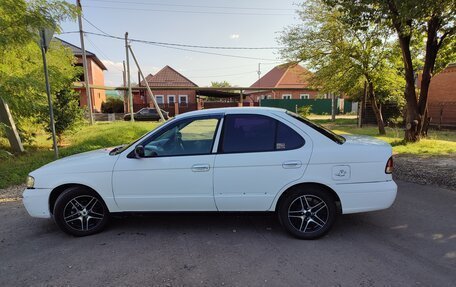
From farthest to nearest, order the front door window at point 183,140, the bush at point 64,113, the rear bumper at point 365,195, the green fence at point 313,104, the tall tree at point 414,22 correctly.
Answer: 1. the green fence at point 313,104
2. the bush at point 64,113
3. the tall tree at point 414,22
4. the front door window at point 183,140
5. the rear bumper at point 365,195

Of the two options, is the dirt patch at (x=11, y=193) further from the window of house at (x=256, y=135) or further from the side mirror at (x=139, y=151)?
the window of house at (x=256, y=135)

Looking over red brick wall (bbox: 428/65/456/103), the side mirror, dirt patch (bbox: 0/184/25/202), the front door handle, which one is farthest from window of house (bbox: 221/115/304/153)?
red brick wall (bbox: 428/65/456/103)

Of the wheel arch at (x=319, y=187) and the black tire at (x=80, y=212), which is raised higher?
the wheel arch at (x=319, y=187)

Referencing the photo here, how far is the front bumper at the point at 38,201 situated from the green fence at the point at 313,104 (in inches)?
1407

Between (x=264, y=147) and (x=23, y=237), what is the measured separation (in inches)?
140

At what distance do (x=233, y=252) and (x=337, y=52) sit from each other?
14.0 metres

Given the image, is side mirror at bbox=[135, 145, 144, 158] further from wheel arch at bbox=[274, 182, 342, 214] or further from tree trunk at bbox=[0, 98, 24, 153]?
tree trunk at bbox=[0, 98, 24, 153]

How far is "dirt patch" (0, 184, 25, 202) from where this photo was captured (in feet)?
21.5

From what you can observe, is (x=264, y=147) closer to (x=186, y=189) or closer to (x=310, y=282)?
(x=186, y=189)

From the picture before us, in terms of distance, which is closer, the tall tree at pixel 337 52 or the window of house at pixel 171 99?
the tall tree at pixel 337 52

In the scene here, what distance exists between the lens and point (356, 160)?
4.09 m

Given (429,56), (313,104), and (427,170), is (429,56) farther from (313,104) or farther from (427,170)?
(313,104)

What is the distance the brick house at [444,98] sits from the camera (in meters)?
21.7

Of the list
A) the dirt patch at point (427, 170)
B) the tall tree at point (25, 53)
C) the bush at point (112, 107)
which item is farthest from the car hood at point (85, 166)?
the bush at point (112, 107)
